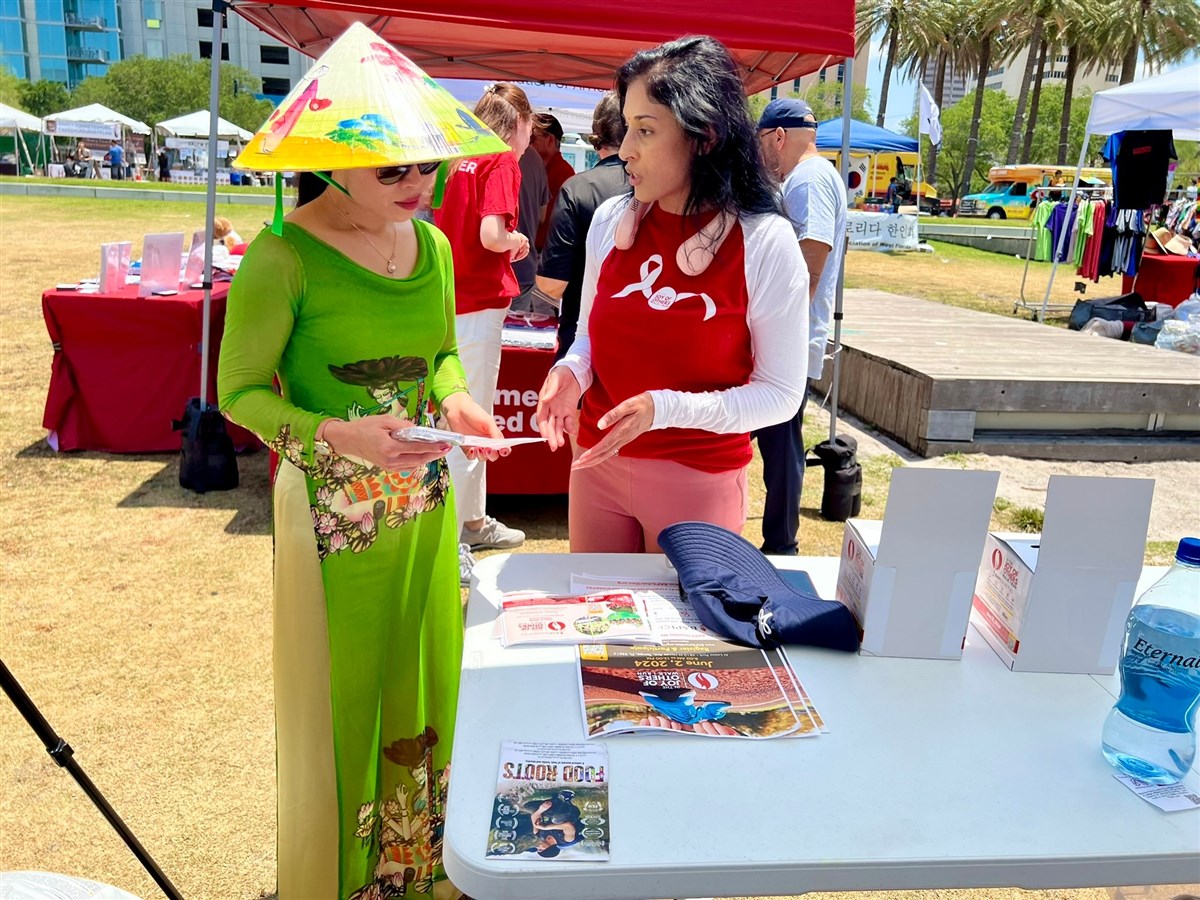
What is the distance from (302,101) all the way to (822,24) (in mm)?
2720

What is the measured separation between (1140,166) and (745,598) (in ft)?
35.0

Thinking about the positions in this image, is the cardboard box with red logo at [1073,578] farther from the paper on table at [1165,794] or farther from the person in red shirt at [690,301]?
the person in red shirt at [690,301]

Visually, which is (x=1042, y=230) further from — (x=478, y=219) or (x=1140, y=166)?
(x=478, y=219)

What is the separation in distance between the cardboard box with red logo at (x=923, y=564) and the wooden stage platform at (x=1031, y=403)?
4.23 metres

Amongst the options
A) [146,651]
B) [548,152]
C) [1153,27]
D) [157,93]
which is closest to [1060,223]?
[548,152]

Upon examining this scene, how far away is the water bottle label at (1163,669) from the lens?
3.79ft

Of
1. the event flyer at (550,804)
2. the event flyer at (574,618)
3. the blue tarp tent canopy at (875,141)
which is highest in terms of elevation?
the blue tarp tent canopy at (875,141)

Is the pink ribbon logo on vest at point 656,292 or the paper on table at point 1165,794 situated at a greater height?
the pink ribbon logo on vest at point 656,292

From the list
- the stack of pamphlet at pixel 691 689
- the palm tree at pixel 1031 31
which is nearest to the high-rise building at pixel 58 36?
the palm tree at pixel 1031 31

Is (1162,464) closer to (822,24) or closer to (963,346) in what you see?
(963,346)

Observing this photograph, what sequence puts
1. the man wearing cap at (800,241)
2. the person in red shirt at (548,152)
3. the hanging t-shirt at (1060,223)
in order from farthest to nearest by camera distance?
the hanging t-shirt at (1060,223) < the person in red shirt at (548,152) < the man wearing cap at (800,241)

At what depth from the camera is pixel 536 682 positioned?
1.35 metres

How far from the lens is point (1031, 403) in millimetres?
5523

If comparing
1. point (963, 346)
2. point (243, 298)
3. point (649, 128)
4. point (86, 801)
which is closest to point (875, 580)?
point (649, 128)
